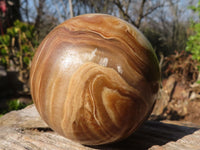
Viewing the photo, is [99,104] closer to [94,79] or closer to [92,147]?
[94,79]

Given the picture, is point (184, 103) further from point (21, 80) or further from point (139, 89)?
point (21, 80)

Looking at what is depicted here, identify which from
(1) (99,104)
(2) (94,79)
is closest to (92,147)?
(1) (99,104)

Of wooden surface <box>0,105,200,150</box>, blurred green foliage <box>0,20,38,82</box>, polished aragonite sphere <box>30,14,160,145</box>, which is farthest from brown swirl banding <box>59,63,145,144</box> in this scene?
blurred green foliage <box>0,20,38,82</box>

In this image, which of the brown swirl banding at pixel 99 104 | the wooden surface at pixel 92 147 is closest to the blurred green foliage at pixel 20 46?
the wooden surface at pixel 92 147

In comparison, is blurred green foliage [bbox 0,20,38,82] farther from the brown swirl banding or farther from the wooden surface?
the brown swirl banding

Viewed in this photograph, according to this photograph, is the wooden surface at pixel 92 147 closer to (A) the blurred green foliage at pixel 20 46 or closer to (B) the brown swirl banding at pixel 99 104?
(B) the brown swirl banding at pixel 99 104
